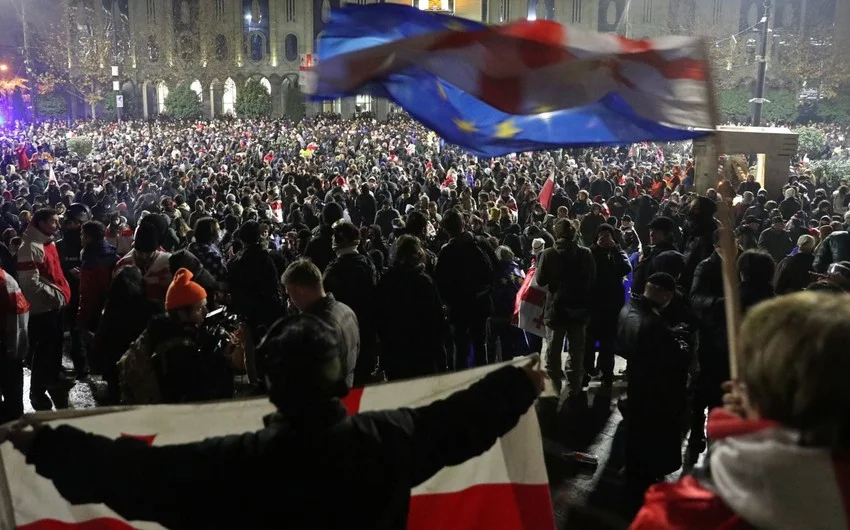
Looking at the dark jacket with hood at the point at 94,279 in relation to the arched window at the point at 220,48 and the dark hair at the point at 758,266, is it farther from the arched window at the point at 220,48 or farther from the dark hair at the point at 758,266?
the arched window at the point at 220,48

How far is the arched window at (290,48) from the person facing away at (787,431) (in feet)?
212

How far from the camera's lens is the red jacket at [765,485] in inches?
51.7

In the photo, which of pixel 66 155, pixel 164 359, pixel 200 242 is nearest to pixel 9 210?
pixel 200 242

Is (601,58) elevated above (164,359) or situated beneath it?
elevated above

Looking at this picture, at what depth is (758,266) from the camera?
4.97 meters

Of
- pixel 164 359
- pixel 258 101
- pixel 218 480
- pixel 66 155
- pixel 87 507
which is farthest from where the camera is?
pixel 258 101

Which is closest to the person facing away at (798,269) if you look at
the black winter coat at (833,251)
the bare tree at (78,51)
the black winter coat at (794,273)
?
the black winter coat at (794,273)

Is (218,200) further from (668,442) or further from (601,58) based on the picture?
(601,58)

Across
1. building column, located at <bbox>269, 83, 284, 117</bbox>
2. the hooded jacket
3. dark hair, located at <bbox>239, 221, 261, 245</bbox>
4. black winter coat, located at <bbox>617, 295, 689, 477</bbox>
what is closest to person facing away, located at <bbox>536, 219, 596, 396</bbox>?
black winter coat, located at <bbox>617, 295, 689, 477</bbox>

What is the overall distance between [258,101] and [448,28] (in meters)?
56.8

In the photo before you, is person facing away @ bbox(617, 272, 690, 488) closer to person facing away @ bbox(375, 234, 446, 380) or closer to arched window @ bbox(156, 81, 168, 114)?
person facing away @ bbox(375, 234, 446, 380)

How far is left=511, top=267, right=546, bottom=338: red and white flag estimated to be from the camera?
6730 mm

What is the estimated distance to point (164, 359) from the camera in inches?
140

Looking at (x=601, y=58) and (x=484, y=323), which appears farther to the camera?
(x=484, y=323)
